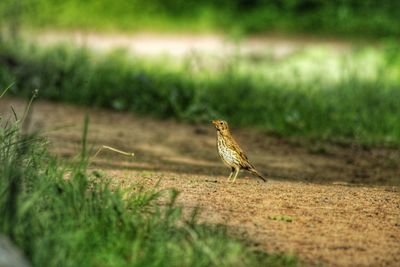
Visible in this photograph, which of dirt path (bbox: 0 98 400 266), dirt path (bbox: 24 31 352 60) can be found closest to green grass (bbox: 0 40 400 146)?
dirt path (bbox: 0 98 400 266)

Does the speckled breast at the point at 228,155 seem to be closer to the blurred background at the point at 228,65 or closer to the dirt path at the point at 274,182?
the dirt path at the point at 274,182

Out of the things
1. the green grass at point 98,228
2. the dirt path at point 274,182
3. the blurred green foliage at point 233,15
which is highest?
the blurred green foliage at point 233,15

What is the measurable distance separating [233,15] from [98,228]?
1726 cm

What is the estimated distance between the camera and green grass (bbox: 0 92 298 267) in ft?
15.6

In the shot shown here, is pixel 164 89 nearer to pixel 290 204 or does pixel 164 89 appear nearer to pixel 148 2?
pixel 290 204

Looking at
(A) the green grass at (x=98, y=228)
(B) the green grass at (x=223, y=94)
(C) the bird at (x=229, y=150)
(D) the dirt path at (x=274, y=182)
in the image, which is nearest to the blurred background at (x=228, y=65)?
(B) the green grass at (x=223, y=94)

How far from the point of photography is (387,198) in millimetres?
6578

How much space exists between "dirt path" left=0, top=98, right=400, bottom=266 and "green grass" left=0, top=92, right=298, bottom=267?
27 cm

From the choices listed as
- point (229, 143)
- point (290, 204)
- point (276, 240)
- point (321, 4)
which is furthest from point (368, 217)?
point (321, 4)

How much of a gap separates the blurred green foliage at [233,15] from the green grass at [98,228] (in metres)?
14.0

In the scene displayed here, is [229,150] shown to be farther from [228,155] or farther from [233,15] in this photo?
[233,15]

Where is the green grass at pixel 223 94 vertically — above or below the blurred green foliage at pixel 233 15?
below

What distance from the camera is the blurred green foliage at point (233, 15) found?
2061 centimetres

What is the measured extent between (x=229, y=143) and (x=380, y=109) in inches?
199
